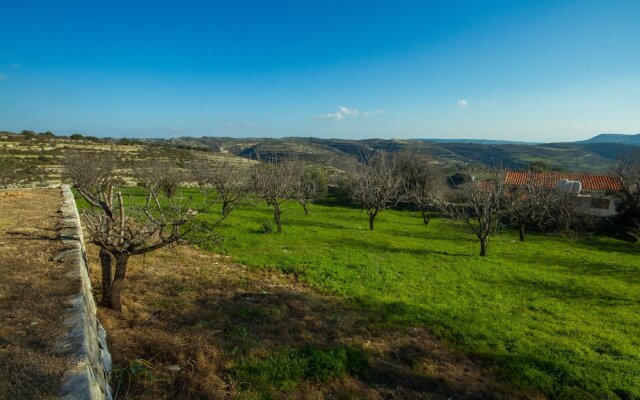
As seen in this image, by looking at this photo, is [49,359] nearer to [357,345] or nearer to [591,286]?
[357,345]

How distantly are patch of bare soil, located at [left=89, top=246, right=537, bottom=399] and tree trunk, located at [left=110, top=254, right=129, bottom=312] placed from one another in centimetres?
22

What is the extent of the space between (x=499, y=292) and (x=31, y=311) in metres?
13.5

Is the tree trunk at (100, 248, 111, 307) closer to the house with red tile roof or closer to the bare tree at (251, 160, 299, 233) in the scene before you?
the bare tree at (251, 160, 299, 233)

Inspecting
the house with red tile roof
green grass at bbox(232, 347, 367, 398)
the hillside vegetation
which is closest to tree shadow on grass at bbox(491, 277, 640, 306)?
green grass at bbox(232, 347, 367, 398)

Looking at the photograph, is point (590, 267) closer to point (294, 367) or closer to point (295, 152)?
point (294, 367)

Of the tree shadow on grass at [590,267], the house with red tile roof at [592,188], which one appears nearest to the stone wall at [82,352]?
the tree shadow on grass at [590,267]

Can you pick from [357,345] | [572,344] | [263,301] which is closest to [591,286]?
[572,344]

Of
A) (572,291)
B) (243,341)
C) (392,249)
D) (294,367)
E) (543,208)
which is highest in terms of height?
(243,341)

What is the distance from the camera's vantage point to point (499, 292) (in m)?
13.0

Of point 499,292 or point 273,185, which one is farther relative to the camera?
point 273,185

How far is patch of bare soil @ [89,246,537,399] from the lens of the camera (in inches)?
223

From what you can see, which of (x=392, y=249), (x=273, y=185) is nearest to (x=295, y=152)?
(x=273, y=185)

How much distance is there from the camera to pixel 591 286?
1450cm

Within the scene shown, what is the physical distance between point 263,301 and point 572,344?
802 cm
